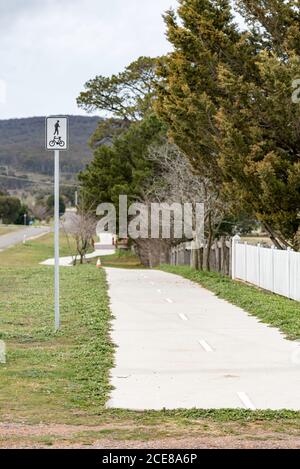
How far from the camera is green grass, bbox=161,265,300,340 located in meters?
17.1

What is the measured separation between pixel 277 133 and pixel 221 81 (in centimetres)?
235

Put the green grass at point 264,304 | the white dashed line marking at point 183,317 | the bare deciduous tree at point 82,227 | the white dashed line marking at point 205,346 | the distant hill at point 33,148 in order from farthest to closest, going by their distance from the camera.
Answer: the distant hill at point 33,148
the bare deciduous tree at point 82,227
the white dashed line marking at point 183,317
the green grass at point 264,304
the white dashed line marking at point 205,346

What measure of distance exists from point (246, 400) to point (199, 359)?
3.16m

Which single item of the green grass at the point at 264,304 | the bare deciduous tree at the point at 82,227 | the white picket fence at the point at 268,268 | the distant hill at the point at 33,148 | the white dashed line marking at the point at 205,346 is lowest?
the white dashed line marking at the point at 205,346

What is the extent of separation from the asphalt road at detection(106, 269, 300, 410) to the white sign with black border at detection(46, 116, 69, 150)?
11.7 ft

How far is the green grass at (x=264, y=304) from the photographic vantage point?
17141mm

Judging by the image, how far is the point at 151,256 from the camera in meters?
54.9

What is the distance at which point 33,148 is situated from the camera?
17825 cm

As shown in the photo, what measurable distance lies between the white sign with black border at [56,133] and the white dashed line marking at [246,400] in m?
6.88

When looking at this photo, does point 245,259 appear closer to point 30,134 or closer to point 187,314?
point 187,314

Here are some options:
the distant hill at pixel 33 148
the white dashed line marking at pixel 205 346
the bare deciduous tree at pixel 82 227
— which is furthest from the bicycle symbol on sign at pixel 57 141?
the distant hill at pixel 33 148

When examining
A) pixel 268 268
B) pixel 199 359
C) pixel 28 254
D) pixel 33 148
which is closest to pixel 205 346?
pixel 199 359

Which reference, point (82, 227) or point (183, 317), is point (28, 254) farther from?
point (183, 317)

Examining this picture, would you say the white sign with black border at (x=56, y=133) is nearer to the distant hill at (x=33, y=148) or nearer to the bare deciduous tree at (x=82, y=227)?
the bare deciduous tree at (x=82, y=227)
